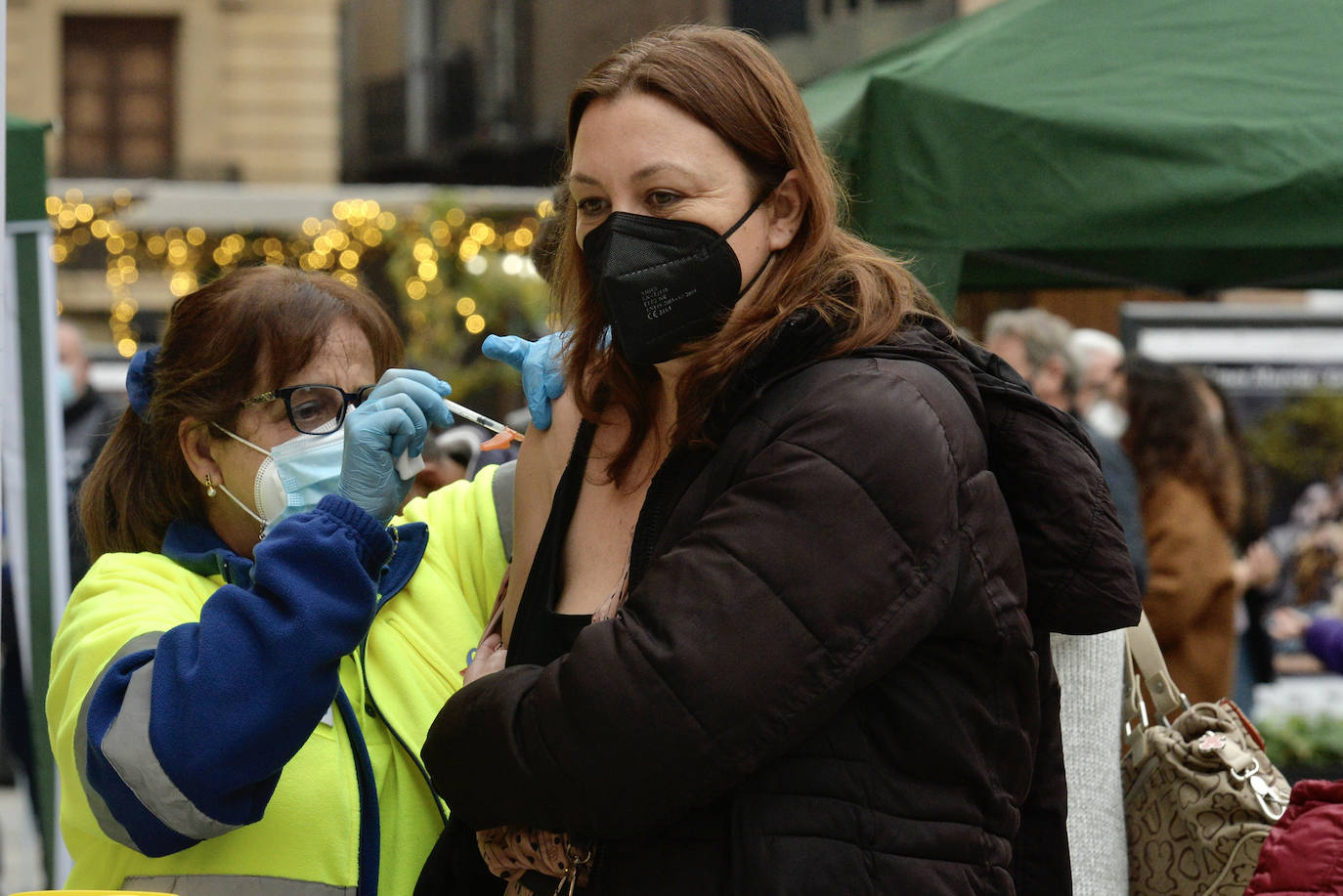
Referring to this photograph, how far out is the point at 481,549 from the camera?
2.33 m

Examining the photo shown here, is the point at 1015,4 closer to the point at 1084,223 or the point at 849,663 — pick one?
the point at 1084,223

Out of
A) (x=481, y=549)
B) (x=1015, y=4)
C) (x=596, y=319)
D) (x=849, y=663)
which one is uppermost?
(x=1015, y=4)

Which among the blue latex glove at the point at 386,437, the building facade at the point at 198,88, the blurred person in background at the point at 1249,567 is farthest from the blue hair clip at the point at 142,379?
the building facade at the point at 198,88

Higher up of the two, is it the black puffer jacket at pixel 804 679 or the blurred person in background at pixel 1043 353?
the black puffer jacket at pixel 804 679

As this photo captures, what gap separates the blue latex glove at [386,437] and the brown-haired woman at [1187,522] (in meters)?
3.27

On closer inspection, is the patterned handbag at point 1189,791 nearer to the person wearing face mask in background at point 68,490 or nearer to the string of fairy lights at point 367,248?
the person wearing face mask in background at point 68,490

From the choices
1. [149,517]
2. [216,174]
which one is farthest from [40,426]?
[216,174]

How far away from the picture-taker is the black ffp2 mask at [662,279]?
1664mm

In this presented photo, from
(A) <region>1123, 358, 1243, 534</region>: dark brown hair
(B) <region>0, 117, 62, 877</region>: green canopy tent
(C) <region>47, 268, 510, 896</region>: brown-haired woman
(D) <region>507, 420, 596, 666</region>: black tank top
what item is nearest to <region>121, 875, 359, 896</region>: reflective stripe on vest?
(C) <region>47, 268, 510, 896</region>: brown-haired woman

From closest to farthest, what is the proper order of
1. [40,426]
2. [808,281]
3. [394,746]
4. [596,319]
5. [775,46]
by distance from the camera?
[808,281], [596,319], [394,746], [40,426], [775,46]

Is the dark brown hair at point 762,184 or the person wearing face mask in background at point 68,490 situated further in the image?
the person wearing face mask in background at point 68,490

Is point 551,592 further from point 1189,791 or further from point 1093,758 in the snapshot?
point 1189,791

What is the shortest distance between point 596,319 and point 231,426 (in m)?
0.64

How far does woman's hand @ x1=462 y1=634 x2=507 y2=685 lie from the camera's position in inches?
72.2
